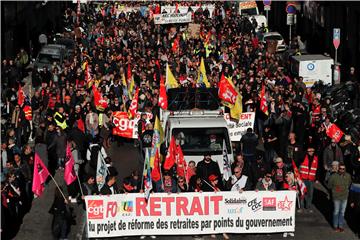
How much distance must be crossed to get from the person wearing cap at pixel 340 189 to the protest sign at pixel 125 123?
887 cm

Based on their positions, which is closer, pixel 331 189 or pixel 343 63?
pixel 331 189

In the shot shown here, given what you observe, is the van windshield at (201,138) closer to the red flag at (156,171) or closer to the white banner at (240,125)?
the red flag at (156,171)

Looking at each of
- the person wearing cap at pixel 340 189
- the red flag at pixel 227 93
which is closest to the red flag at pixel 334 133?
the red flag at pixel 227 93

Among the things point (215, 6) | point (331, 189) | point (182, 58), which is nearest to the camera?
point (331, 189)

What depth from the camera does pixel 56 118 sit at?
1099 inches

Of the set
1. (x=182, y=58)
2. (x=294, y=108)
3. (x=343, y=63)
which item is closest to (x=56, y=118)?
(x=294, y=108)

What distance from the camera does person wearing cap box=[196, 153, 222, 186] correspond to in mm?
21438

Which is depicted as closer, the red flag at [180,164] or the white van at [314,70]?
the red flag at [180,164]

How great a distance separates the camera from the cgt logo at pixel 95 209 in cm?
2062

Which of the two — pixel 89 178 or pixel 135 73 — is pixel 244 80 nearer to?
pixel 135 73

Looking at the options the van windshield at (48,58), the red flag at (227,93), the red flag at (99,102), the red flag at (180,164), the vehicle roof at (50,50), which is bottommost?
the van windshield at (48,58)

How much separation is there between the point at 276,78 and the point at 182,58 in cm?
663

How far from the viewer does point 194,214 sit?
20922 mm

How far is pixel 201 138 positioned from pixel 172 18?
32207 millimetres
